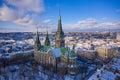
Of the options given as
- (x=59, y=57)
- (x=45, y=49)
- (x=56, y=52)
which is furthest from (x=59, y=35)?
(x=59, y=57)

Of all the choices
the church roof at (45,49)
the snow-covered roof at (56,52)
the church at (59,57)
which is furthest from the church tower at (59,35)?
the church roof at (45,49)

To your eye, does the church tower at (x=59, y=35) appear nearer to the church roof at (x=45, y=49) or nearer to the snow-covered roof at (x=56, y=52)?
the snow-covered roof at (x=56, y=52)

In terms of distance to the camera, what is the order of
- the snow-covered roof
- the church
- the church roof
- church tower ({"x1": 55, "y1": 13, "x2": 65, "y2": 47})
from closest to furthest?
the church, the snow-covered roof, church tower ({"x1": 55, "y1": 13, "x2": 65, "y2": 47}), the church roof

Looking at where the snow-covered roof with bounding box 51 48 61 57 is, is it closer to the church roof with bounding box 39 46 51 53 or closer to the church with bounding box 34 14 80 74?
the church with bounding box 34 14 80 74

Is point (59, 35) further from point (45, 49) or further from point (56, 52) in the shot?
point (45, 49)

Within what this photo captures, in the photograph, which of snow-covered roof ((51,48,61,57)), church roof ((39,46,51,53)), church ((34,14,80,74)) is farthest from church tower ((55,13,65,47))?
church roof ((39,46,51,53))

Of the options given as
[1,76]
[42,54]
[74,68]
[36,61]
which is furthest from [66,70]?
[1,76]

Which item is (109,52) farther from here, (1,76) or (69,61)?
(1,76)

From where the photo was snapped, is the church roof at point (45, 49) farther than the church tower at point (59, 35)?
Yes

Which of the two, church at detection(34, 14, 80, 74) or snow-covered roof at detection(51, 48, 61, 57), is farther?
snow-covered roof at detection(51, 48, 61, 57)
